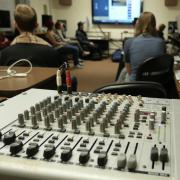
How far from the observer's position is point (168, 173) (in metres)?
0.67

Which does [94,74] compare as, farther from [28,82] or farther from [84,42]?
[28,82]

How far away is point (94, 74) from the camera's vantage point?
649 cm

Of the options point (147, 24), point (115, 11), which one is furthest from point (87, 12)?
point (147, 24)

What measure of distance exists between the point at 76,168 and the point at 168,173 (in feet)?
0.69

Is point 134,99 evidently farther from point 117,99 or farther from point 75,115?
point 75,115

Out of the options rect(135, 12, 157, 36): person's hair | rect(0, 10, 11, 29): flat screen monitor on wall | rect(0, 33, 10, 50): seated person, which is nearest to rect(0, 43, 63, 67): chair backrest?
rect(135, 12, 157, 36): person's hair

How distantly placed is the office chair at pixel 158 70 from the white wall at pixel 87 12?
21.6ft

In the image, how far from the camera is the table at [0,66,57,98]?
1548 mm

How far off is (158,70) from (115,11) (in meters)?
6.69

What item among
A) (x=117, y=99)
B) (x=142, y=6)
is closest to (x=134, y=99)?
(x=117, y=99)

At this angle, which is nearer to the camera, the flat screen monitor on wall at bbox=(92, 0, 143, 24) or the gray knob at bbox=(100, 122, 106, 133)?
the gray knob at bbox=(100, 122, 106, 133)

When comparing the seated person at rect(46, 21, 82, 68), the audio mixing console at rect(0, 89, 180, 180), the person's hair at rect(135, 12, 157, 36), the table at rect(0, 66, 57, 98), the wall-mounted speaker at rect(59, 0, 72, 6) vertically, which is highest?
the wall-mounted speaker at rect(59, 0, 72, 6)

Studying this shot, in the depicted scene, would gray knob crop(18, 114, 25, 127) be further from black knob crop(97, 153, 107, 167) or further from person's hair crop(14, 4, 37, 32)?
person's hair crop(14, 4, 37, 32)

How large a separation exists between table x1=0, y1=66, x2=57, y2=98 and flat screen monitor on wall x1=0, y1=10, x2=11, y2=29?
16.1ft
